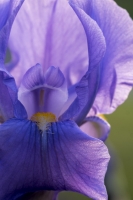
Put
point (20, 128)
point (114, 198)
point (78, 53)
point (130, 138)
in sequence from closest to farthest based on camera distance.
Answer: point (20, 128) < point (78, 53) < point (114, 198) < point (130, 138)

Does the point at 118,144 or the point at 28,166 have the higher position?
the point at 28,166

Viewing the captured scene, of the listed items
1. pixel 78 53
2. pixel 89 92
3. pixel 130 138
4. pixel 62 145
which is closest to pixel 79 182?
pixel 62 145

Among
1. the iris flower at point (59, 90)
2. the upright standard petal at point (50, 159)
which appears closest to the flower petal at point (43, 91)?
the iris flower at point (59, 90)

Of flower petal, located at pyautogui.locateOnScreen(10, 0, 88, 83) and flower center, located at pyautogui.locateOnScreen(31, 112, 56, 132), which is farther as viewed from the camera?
flower petal, located at pyautogui.locateOnScreen(10, 0, 88, 83)

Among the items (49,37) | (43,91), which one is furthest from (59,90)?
(49,37)

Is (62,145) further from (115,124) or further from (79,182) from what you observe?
(115,124)

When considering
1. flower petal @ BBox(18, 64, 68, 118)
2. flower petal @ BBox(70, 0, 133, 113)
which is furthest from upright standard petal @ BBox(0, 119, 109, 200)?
flower petal @ BBox(70, 0, 133, 113)

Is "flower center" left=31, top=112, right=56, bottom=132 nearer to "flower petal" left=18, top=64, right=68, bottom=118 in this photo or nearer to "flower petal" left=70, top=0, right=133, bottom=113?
"flower petal" left=18, top=64, right=68, bottom=118
